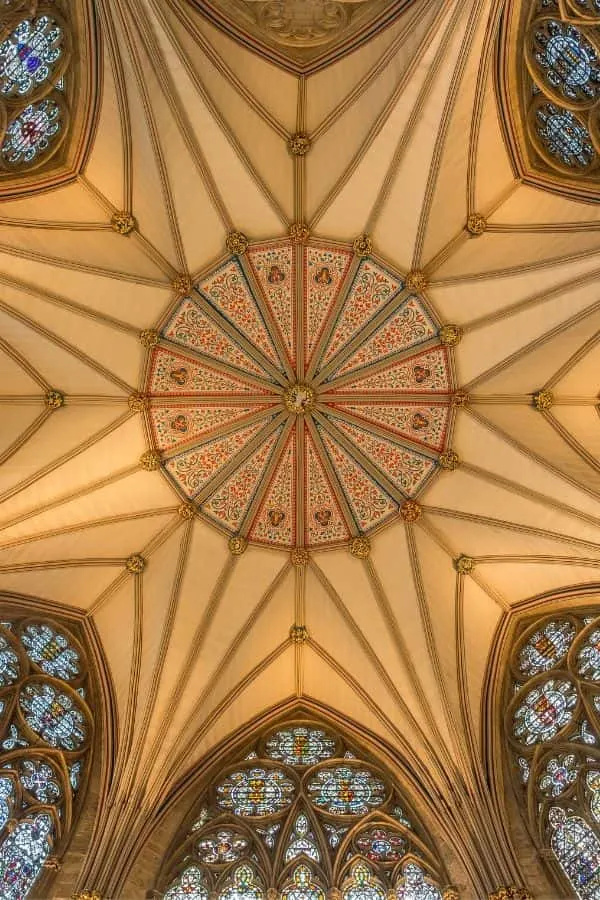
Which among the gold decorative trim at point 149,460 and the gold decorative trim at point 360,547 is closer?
the gold decorative trim at point 149,460

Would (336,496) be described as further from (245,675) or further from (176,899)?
(176,899)

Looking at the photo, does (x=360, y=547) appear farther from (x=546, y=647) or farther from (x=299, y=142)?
(x=299, y=142)

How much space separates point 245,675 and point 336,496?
3524 mm

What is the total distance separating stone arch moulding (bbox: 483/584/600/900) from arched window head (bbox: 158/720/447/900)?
57.5 inches

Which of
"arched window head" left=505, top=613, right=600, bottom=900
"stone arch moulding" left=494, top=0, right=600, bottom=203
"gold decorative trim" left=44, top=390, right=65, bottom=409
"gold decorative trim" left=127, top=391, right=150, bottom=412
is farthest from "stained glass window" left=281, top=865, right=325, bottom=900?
"stone arch moulding" left=494, top=0, right=600, bottom=203

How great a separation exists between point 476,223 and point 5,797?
11.2 metres

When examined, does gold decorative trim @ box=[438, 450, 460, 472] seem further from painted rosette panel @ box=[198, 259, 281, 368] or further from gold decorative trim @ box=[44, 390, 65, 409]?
gold decorative trim @ box=[44, 390, 65, 409]

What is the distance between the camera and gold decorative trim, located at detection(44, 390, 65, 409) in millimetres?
17047

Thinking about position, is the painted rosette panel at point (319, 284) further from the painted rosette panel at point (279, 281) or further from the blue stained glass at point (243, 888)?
the blue stained glass at point (243, 888)

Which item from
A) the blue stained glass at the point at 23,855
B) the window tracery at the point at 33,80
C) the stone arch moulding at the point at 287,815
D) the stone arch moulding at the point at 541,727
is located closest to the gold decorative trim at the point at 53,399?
the window tracery at the point at 33,80

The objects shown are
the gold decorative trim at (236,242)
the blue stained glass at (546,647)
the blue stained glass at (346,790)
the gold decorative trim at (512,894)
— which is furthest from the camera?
the gold decorative trim at (236,242)

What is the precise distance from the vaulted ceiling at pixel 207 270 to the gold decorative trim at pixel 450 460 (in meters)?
0.21

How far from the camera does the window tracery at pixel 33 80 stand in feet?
45.5

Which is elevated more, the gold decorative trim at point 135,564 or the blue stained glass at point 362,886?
the gold decorative trim at point 135,564
